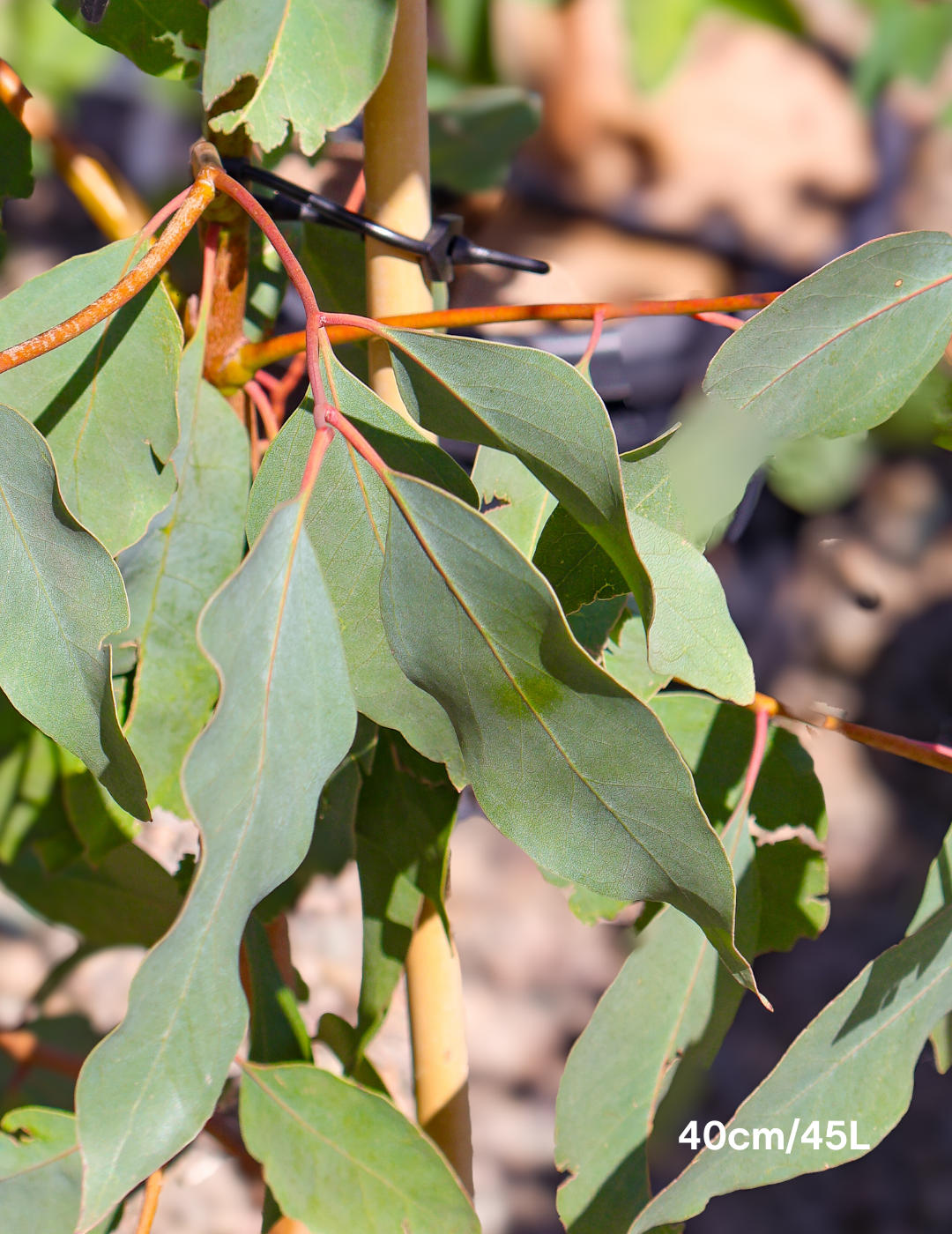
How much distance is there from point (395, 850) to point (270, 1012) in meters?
0.11

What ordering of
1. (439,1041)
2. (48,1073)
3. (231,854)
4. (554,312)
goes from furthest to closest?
(48,1073), (439,1041), (554,312), (231,854)

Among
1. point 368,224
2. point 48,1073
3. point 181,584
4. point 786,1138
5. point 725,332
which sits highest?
point 368,224

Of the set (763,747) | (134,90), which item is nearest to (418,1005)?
(763,747)

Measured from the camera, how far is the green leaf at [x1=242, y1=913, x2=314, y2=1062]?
1.47 feet

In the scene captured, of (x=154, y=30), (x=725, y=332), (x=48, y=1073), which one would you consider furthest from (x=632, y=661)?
(x=725, y=332)

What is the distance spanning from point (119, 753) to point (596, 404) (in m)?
0.17

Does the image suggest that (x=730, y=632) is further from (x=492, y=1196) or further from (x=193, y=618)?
(x=492, y=1196)

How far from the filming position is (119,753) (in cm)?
29

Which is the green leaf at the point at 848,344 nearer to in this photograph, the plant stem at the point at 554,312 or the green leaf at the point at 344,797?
the plant stem at the point at 554,312

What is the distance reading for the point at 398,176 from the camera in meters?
0.41

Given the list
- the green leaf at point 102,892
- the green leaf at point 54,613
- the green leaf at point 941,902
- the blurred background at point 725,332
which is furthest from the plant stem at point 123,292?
the blurred background at point 725,332

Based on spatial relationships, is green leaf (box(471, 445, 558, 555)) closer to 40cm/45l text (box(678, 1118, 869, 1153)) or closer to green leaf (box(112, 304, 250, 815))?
green leaf (box(112, 304, 250, 815))

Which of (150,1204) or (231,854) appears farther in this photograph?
(150,1204)

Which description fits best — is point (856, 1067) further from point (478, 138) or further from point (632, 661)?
point (478, 138)
